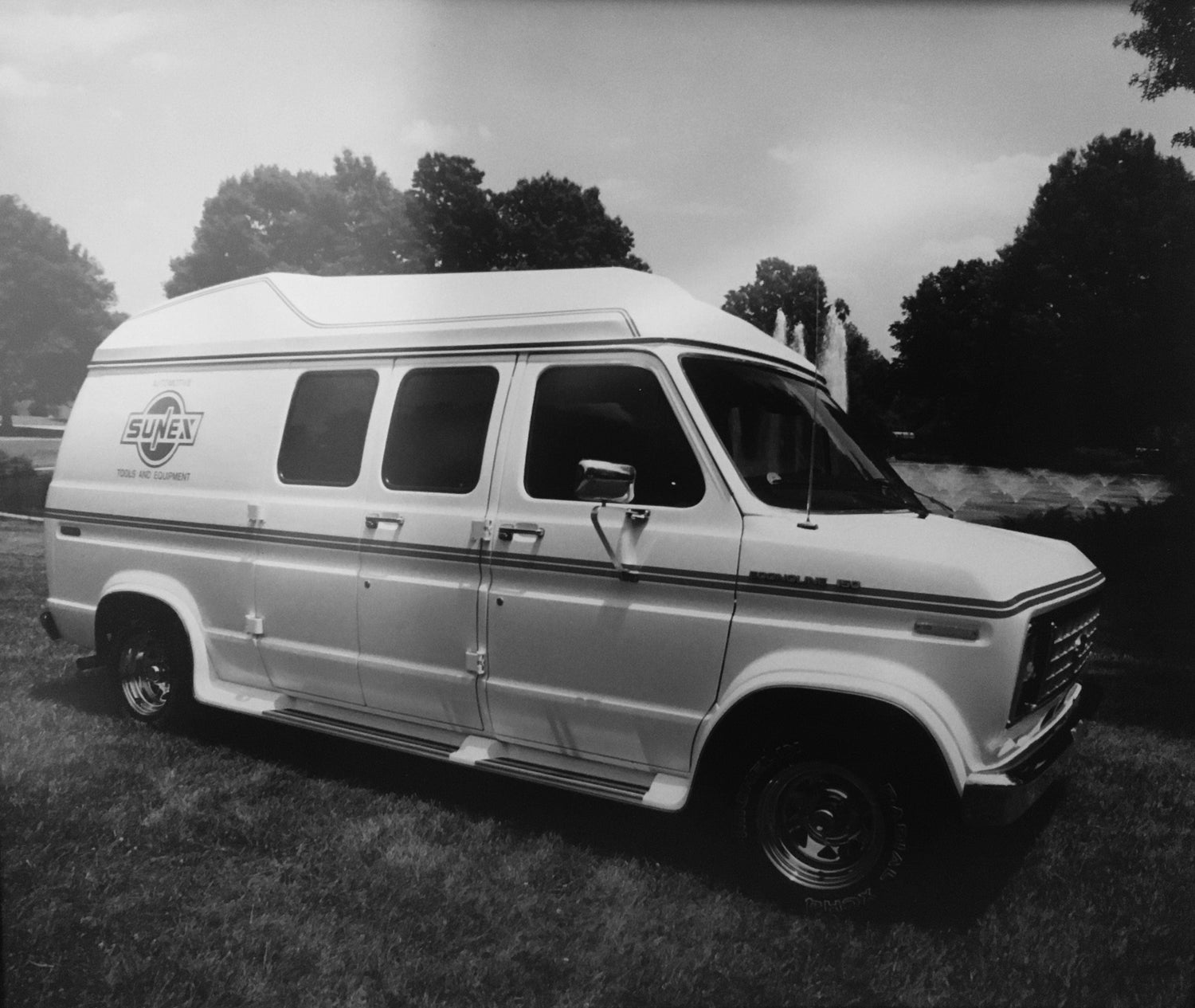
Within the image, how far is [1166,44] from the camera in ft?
20.5

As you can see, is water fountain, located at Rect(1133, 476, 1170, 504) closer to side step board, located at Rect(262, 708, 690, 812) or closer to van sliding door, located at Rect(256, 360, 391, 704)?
side step board, located at Rect(262, 708, 690, 812)

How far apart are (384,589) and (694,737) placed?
1.72 metres

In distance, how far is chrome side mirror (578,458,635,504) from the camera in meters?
3.57

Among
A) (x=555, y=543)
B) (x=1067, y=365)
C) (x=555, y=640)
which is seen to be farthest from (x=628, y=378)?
(x=1067, y=365)

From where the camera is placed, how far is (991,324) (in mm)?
15477

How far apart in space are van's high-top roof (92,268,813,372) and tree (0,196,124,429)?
558 centimetres

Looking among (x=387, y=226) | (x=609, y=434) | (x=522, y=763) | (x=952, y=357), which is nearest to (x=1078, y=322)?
(x=952, y=357)

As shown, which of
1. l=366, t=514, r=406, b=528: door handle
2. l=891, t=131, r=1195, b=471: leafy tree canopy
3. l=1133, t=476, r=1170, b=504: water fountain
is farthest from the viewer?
l=1133, t=476, r=1170, b=504: water fountain

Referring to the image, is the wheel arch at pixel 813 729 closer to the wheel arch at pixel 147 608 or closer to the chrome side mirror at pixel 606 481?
the chrome side mirror at pixel 606 481

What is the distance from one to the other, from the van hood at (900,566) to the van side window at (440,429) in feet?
4.63

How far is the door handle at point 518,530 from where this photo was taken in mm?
4031

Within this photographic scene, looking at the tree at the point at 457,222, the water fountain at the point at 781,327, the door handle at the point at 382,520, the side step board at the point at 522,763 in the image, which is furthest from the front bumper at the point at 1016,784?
the tree at the point at 457,222

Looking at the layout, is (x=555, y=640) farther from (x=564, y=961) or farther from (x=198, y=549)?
(x=198, y=549)

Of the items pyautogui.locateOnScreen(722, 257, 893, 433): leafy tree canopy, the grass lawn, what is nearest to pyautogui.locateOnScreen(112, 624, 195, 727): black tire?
the grass lawn
